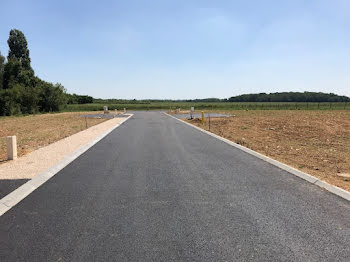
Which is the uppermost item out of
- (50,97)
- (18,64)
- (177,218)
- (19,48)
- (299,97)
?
(19,48)

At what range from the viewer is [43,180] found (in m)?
5.79

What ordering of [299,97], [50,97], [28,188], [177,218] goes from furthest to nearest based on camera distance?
1. [299,97]
2. [50,97]
3. [28,188]
4. [177,218]

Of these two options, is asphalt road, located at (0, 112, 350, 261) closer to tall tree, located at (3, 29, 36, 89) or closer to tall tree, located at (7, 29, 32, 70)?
tall tree, located at (3, 29, 36, 89)

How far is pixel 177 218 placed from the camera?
12.5 feet

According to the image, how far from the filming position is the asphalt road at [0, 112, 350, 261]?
9.70 feet

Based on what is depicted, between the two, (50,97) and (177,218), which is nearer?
(177,218)

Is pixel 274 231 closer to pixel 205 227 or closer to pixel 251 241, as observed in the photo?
pixel 251 241

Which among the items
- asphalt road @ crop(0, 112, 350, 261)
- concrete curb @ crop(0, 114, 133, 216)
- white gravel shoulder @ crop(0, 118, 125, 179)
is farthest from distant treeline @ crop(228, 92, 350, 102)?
concrete curb @ crop(0, 114, 133, 216)

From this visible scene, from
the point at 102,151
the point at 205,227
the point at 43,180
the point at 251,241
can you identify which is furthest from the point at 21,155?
the point at 251,241

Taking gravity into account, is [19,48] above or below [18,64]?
above

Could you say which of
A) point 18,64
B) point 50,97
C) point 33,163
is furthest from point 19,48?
point 33,163

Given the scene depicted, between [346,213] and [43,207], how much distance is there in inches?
179

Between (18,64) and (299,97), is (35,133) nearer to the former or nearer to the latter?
(18,64)

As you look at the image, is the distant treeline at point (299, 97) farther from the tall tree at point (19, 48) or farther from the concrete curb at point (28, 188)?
the concrete curb at point (28, 188)
